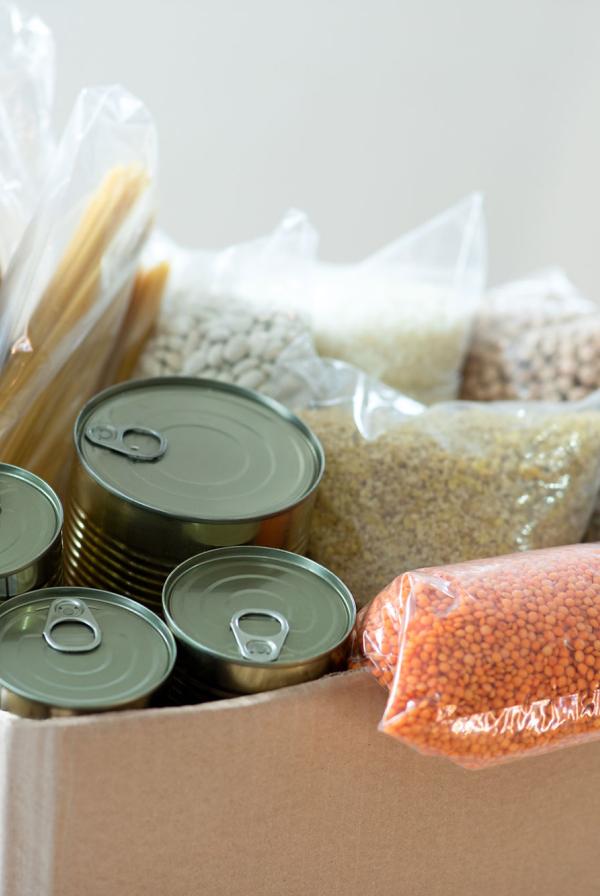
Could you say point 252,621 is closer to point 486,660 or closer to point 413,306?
point 486,660

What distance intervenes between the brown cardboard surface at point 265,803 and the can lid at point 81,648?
3 cm

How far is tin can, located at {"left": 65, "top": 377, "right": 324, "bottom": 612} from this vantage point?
93 cm

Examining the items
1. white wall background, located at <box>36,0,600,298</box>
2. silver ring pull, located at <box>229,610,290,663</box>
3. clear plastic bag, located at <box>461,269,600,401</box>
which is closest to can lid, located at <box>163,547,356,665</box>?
silver ring pull, located at <box>229,610,290,663</box>

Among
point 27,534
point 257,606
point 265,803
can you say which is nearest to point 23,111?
point 27,534

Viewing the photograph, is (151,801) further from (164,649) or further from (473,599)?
(473,599)

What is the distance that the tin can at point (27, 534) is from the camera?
34.0 inches

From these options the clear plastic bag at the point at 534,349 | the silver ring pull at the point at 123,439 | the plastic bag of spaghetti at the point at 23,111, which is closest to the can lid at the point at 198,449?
the silver ring pull at the point at 123,439

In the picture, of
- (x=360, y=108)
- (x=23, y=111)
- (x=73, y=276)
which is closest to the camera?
(x=73, y=276)

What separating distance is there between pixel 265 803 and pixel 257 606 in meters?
0.15

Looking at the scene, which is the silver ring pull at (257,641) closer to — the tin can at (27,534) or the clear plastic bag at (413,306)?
the tin can at (27,534)

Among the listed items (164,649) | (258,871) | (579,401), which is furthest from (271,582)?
(579,401)

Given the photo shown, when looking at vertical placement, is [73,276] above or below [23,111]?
below

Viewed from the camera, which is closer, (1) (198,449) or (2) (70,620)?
(2) (70,620)

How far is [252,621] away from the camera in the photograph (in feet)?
2.82
